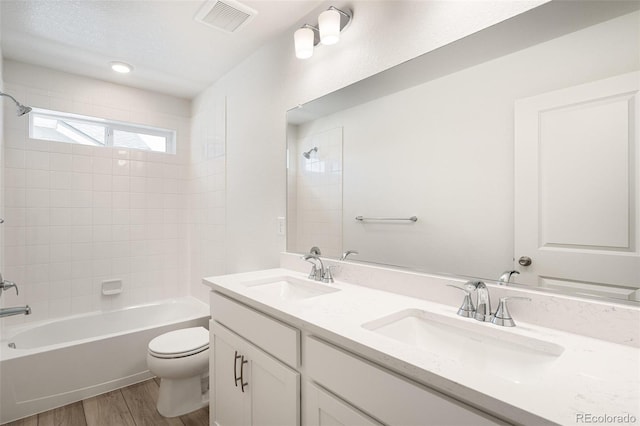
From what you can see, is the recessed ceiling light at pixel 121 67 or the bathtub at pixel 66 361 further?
the recessed ceiling light at pixel 121 67

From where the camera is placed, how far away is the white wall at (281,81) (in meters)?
1.23

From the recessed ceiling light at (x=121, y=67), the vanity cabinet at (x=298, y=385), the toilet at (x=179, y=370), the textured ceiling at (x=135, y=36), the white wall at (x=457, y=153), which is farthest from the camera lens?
the recessed ceiling light at (x=121, y=67)


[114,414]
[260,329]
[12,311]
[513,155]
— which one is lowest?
[114,414]

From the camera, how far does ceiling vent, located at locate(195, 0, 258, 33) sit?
5.66 feet

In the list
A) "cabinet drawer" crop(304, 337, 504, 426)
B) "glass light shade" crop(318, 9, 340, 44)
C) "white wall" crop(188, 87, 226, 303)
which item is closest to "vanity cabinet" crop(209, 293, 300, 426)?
"cabinet drawer" crop(304, 337, 504, 426)

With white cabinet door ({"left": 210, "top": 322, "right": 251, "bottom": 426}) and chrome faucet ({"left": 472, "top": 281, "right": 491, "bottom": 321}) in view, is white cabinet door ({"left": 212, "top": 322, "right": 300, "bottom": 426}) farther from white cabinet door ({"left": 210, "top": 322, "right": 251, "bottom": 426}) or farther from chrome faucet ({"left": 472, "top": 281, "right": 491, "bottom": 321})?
chrome faucet ({"left": 472, "top": 281, "right": 491, "bottom": 321})

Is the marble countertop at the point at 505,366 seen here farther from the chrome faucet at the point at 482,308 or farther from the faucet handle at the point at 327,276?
the faucet handle at the point at 327,276

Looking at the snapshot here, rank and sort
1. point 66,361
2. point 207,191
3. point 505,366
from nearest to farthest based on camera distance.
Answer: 1. point 505,366
2. point 66,361
3. point 207,191

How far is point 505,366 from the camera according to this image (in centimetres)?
86

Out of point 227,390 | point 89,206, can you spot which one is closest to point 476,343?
point 227,390

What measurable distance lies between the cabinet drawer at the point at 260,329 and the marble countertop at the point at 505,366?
0.05m

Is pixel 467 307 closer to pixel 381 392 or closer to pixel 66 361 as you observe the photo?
pixel 381 392

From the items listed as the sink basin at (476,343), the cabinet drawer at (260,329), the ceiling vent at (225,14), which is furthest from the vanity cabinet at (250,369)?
the ceiling vent at (225,14)

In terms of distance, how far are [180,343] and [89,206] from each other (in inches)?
63.8
